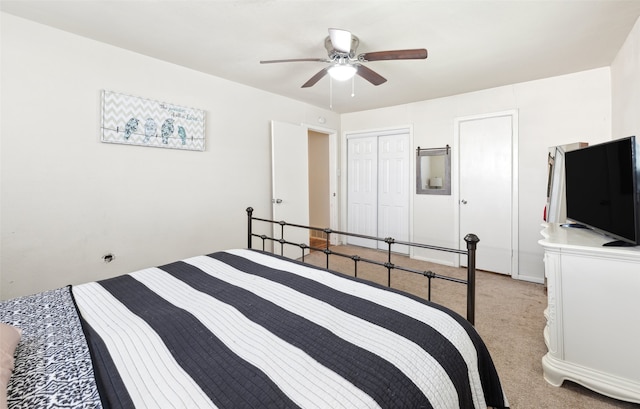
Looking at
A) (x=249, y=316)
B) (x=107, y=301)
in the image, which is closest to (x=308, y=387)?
(x=249, y=316)

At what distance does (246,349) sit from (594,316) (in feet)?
6.24

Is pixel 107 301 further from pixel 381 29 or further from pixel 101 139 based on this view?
pixel 381 29

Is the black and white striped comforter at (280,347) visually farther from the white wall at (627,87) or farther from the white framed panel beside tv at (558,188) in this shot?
the white wall at (627,87)

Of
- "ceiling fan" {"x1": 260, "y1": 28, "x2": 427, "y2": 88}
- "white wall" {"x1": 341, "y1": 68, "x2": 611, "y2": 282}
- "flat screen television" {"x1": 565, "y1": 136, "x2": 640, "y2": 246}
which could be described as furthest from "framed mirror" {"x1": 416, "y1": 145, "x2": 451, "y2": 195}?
"ceiling fan" {"x1": 260, "y1": 28, "x2": 427, "y2": 88}

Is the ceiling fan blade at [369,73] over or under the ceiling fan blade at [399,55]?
over

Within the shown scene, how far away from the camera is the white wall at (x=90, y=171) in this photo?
80.0 inches

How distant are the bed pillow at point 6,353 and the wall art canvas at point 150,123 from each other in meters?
1.97

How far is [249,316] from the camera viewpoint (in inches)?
43.6

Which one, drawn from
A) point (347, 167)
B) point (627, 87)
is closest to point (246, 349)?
point (627, 87)

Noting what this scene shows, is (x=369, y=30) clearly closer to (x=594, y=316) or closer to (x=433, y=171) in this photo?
(x=594, y=316)

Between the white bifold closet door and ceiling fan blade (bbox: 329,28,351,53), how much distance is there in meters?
2.52

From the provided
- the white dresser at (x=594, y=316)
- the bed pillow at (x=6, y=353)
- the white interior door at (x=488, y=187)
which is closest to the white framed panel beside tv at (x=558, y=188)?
the white interior door at (x=488, y=187)

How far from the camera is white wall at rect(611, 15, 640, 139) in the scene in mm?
2086

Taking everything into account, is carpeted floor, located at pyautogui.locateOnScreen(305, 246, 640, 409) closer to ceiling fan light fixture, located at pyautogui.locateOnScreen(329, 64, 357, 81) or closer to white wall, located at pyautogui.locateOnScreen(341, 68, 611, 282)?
white wall, located at pyautogui.locateOnScreen(341, 68, 611, 282)
